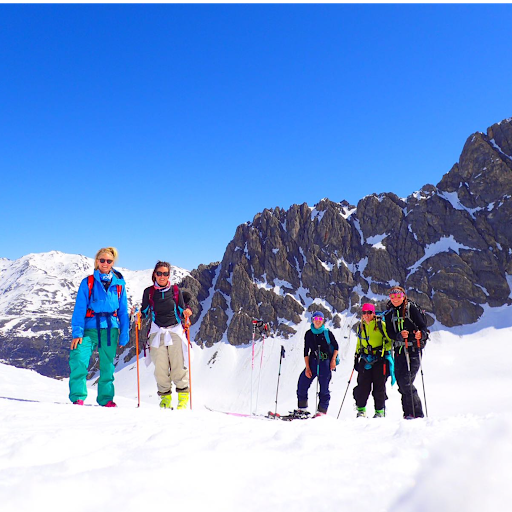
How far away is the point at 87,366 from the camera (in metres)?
6.98

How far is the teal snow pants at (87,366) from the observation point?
A: 22.8 ft

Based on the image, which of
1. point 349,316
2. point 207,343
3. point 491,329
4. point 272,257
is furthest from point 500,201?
point 207,343

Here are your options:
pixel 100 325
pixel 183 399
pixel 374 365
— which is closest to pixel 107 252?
pixel 100 325

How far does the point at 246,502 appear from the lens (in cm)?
203

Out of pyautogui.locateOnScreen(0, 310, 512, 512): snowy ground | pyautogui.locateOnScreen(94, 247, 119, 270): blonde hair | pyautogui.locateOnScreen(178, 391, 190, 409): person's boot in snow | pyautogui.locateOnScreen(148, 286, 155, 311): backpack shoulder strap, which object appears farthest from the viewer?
pyautogui.locateOnScreen(148, 286, 155, 311): backpack shoulder strap

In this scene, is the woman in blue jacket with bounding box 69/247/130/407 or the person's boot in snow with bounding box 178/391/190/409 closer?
the woman in blue jacket with bounding box 69/247/130/407

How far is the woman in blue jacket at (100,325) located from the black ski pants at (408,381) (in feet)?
19.5

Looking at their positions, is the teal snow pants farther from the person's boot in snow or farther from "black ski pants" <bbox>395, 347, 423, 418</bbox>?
"black ski pants" <bbox>395, 347, 423, 418</bbox>

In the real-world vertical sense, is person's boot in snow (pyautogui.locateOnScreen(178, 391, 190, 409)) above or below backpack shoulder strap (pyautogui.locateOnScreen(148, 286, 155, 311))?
below

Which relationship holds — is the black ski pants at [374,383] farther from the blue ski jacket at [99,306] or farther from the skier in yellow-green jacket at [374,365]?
the blue ski jacket at [99,306]

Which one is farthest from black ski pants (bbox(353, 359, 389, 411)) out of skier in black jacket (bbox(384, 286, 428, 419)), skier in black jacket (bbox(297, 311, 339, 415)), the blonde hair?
the blonde hair

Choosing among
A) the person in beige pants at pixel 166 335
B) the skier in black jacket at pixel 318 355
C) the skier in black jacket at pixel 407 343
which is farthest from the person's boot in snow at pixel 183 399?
the skier in black jacket at pixel 407 343

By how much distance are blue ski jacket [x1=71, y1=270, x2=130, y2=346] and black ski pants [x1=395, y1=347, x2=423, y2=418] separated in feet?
19.1

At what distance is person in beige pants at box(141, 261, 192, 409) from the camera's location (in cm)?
758
